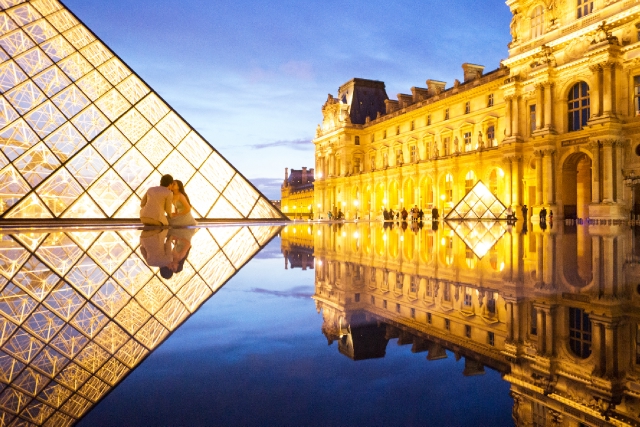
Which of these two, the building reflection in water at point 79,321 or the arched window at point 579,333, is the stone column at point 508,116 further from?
the arched window at point 579,333

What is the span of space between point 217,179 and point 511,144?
17766 mm

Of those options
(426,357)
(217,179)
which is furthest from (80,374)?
(217,179)

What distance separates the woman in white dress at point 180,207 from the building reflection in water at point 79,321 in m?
4.94

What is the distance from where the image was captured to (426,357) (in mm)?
1651

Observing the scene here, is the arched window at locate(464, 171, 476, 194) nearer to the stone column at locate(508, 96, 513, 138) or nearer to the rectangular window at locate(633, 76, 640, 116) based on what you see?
the stone column at locate(508, 96, 513, 138)

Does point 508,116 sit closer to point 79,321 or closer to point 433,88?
point 433,88

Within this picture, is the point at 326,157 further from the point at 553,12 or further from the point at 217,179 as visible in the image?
the point at 217,179

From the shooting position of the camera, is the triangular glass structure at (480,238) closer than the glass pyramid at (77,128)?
Yes

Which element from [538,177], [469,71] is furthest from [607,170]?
[469,71]

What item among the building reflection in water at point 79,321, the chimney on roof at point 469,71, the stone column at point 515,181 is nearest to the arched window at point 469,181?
the stone column at point 515,181

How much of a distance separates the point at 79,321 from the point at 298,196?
65774 mm

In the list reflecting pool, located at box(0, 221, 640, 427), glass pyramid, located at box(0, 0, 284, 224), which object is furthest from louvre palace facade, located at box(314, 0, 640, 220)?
reflecting pool, located at box(0, 221, 640, 427)

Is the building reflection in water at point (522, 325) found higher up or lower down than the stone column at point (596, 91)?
lower down

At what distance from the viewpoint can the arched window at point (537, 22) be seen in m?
25.5
